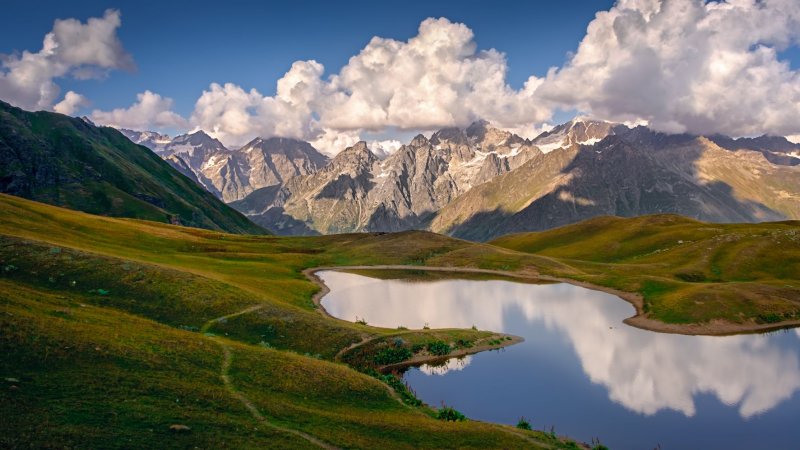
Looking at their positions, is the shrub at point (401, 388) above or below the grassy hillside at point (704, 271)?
below

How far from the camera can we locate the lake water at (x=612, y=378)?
4697 centimetres

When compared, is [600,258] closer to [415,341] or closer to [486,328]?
[486,328]

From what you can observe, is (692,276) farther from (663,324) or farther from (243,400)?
(243,400)

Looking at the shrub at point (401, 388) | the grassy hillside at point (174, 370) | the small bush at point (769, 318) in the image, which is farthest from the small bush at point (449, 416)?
the small bush at point (769, 318)

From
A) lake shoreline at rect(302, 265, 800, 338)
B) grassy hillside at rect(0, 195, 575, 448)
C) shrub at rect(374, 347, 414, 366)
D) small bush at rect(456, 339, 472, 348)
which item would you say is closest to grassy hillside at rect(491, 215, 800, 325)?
lake shoreline at rect(302, 265, 800, 338)

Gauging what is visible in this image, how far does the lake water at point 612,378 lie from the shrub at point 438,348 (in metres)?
2.45

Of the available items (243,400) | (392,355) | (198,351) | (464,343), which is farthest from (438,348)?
(243,400)

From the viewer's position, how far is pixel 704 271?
133375 millimetres

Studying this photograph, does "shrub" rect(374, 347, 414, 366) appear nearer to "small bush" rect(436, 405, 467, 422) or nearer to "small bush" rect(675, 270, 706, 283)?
"small bush" rect(436, 405, 467, 422)

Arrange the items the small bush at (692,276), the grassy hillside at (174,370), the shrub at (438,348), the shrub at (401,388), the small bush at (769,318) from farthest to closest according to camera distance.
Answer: the small bush at (692,276) → the small bush at (769,318) → the shrub at (438,348) → the shrub at (401,388) → the grassy hillside at (174,370)

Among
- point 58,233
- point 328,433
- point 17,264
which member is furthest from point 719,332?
point 58,233

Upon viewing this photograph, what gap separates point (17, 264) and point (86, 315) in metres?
18.2

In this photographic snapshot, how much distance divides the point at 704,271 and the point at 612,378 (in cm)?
9044

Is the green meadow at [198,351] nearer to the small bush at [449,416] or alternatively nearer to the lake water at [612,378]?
the small bush at [449,416]
